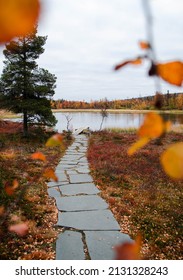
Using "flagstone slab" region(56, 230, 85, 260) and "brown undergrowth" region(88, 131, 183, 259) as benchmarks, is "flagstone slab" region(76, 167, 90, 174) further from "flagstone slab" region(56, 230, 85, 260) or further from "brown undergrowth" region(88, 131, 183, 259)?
"flagstone slab" region(56, 230, 85, 260)

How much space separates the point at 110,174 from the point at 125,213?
294cm

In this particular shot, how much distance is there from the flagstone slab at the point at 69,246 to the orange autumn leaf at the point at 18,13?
11.6 feet

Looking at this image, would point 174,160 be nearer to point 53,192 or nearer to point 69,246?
point 69,246

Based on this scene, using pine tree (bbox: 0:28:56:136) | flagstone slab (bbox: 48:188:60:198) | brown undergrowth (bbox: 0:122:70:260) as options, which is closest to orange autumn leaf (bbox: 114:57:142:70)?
brown undergrowth (bbox: 0:122:70:260)

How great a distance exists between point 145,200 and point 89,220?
6.23 feet

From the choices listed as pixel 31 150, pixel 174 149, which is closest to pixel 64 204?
pixel 174 149

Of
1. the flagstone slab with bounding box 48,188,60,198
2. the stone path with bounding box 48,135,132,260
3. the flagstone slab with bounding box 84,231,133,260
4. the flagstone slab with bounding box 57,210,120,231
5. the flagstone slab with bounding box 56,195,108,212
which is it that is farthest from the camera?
the flagstone slab with bounding box 48,188,60,198

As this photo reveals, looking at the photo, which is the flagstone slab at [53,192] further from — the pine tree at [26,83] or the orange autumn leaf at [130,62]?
the pine tree at [26,83]

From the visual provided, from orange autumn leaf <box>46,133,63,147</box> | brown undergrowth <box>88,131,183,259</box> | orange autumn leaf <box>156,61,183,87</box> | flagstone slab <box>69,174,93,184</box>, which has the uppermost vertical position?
orange autumn leaf <box>156,61,183,87</box>

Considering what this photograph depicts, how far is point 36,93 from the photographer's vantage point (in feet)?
45.2

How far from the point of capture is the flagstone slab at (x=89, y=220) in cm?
441

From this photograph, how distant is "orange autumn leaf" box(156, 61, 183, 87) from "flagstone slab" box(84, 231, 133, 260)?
325cm

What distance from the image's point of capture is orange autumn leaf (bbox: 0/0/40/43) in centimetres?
44

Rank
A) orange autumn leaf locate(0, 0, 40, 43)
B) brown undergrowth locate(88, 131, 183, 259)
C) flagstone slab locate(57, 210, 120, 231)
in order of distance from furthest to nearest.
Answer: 1. flagstone slab locate(57, 210, 120, 231)
2. brown undergrowth locate(88, 131, 183, 259)
3. orange autumn leaf locate(0, 0, 40, 43)
